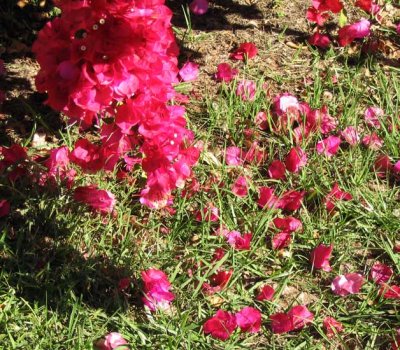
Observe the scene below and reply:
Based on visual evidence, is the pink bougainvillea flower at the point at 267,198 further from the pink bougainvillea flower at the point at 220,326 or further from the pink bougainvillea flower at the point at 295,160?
the pink bougainvillea flower at the point at 220,326

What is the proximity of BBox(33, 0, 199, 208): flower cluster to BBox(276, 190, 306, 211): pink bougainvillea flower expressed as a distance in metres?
0.56

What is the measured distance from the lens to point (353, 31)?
3.48 metres

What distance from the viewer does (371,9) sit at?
3711mm

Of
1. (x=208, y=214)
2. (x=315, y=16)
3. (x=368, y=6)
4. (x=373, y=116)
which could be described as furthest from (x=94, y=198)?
(x=368, y=6)

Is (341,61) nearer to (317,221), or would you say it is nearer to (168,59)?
(317,221)

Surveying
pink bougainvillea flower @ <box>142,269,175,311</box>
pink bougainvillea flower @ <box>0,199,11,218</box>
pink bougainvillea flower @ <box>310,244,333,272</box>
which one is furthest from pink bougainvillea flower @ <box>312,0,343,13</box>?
pink bougainvillea flower @ <box>0,199,11,218</box>

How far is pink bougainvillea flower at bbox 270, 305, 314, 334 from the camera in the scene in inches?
91.7

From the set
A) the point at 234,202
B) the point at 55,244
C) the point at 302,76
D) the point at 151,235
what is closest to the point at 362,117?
the point at 302,76

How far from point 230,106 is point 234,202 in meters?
0.55

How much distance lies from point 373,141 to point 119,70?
1.40m

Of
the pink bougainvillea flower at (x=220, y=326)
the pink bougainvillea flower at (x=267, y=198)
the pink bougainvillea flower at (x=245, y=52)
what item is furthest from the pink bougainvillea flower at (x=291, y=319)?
the pink bougainvillea flower at (x=245, y=52)

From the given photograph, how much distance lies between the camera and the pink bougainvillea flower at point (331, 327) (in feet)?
7.79

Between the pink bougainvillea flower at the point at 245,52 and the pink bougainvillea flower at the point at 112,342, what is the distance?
5.60ft

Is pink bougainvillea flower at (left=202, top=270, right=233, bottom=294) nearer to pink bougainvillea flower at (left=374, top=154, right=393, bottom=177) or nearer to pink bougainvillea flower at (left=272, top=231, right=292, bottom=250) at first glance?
pink bougainvillea flower at (left=272, top=231, right=292, bottom=250)
